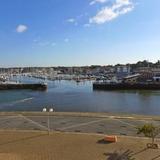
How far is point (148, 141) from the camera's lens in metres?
19.5

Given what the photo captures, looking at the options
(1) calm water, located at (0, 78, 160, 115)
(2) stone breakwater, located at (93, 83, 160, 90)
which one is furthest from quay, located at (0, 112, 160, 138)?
(2) stone breakwater, located at (93, 83, 160, 90)

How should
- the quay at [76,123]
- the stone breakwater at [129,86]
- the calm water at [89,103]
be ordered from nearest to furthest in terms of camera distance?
1. the quay at [76,123]
2. the calm water at [89,103]
3. the stone breakwater at [129,86]

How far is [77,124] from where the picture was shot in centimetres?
2500

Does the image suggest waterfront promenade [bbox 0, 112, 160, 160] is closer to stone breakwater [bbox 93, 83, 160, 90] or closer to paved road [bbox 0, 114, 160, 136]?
paved road [bbox 0, 114, 160, 136]

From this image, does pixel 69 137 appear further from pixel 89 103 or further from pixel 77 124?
pixel 89 103

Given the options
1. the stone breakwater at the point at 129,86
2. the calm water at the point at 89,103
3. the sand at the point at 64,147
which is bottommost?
the calm water at the point at 89,103

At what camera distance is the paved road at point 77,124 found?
23.0 meters

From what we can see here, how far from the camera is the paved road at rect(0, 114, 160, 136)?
75.6 feet

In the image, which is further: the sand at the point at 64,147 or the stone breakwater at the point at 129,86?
the stone breakwater at the point at 129,86

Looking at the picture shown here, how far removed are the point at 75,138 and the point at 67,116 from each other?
870 cm

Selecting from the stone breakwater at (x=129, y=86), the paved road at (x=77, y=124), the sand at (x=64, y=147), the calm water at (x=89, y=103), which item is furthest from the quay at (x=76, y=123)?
the stone breakwater at (x=129, y=86)

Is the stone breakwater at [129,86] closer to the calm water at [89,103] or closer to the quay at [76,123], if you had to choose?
the calm water at [89,103]

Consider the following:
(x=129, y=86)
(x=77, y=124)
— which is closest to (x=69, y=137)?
(x=77, y=124)

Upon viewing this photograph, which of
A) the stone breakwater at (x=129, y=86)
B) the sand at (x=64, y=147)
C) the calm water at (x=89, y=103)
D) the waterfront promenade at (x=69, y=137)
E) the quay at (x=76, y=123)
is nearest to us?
the sand at (x=64, y=147)
